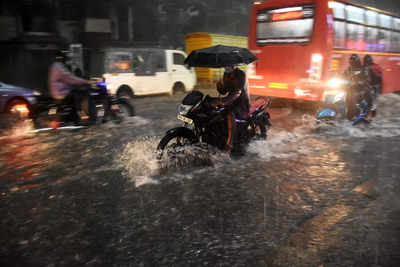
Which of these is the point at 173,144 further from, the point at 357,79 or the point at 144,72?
the point at 144,72

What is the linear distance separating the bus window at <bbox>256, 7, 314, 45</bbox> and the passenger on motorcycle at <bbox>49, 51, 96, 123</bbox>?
19.3 feet

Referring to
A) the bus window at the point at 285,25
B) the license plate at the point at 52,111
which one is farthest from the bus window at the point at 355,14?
the license plate at the point at 52,111

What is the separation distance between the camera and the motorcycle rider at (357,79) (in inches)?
330

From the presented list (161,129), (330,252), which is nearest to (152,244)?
(330,252)

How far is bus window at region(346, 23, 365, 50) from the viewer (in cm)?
1005

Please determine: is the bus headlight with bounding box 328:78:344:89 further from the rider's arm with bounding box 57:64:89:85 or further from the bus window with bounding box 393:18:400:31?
the rider's arm with bounding box 57:64:89:85

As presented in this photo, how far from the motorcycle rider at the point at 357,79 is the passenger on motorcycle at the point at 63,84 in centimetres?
649

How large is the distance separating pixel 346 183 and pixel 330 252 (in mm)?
1932

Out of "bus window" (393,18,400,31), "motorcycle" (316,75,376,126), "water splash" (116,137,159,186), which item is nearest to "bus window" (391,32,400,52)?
"bus window" (393,18,400,31)

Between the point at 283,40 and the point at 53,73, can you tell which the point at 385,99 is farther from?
the point at 53,73

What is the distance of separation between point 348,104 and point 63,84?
703 centimetres

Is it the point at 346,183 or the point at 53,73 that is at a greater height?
the point at 53,73

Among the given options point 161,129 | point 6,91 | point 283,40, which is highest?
point 283,40

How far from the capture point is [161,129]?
8227mm
